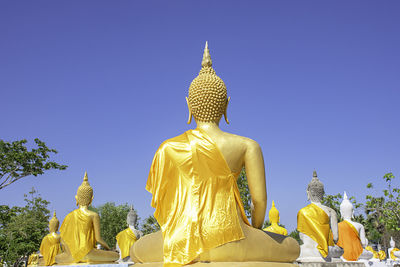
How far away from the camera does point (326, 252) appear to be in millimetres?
8031

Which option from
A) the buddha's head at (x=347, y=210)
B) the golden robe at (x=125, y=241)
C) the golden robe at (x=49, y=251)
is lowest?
the golden robe at (x=49, y=251)

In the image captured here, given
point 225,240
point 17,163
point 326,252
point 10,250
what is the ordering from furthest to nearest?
point 10,250, point 17,163, point 326,252, point 225,240

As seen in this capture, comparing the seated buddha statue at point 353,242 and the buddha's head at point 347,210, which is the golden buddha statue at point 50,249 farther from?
the buddha's head at point 347,210

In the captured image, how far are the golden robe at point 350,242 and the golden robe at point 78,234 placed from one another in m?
6.62

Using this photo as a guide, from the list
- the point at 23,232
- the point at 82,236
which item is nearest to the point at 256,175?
the point at 82,236

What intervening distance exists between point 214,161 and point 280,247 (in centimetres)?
114

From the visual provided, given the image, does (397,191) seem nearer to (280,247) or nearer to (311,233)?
(311,233)

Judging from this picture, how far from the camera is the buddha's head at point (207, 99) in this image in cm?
458

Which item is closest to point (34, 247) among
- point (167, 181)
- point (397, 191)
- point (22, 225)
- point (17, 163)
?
point (22, 225)

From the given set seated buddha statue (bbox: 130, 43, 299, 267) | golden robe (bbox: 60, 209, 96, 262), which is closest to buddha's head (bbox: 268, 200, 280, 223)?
golden robe (bbox: 60, 209, 96, 262)

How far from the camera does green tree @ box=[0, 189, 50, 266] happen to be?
25516 mm

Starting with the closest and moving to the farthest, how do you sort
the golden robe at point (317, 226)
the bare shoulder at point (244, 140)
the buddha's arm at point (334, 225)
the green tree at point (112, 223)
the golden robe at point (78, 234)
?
the bare shoulder at point (244, 140) → the golden robe at point (317, 226) → the buddha's arm at point (334, 225) → the golden robe at point (78, 234) → the green tree at point (112, 223)

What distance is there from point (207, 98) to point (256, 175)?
1.06 m

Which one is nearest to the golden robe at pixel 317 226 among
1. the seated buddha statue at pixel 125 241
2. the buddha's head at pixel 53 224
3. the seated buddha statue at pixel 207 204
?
the seated buddha statue at pixel 207 204
